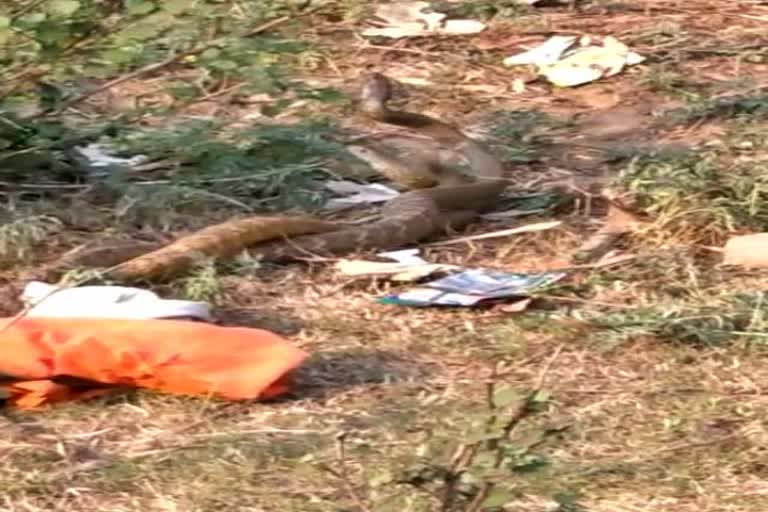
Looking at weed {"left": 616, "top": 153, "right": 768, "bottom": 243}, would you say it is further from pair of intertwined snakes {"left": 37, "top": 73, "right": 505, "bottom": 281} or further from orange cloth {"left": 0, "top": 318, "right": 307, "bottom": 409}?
A: orange cloth {"left": 0, "top": 318, "right": 307, "bottom": 409}

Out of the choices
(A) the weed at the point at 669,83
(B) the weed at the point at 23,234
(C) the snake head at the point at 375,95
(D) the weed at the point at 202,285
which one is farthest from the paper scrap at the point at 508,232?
(A) the weed at the point at 669,83

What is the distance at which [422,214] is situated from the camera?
4.94 metres

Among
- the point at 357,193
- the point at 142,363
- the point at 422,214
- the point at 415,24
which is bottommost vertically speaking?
the point at 415,24

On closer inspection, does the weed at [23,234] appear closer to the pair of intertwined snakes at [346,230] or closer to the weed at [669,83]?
the pair of intertwined snakes at [346,230]

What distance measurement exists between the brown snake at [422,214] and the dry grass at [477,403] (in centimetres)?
9

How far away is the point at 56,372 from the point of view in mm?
3736

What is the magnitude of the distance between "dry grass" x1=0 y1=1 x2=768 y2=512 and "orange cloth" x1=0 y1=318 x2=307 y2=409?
0.13 feet

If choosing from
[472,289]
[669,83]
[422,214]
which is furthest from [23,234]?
[669,83]

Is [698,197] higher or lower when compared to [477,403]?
lower

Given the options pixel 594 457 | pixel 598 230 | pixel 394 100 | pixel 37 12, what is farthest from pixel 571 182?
pixel 594 457

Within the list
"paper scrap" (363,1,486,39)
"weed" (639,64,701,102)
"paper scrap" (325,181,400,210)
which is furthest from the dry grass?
"paper scrap" (363,1,486,39)

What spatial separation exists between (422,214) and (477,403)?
4.07 ft

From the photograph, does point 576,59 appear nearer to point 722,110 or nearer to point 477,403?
point 722,110

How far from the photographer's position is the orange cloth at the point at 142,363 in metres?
3.72
